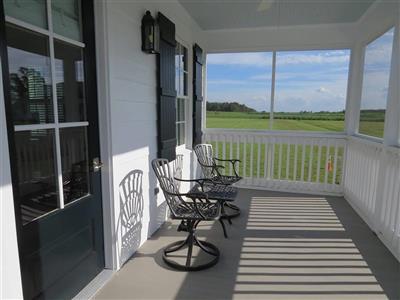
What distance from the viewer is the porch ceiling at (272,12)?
3.36 metres

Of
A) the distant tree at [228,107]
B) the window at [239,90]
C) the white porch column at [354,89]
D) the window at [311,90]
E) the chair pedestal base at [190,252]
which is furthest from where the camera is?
the distant tree at [228,107]

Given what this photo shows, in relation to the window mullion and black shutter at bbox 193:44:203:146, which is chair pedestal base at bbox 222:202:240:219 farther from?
the window mullion

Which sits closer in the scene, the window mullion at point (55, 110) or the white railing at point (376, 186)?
the window mullion at point (55, 110)

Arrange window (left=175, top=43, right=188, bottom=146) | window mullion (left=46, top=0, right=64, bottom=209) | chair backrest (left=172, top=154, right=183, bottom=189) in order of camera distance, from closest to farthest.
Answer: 1. window mullion (left=46, top=0, right=64, bottom=209)
2. chair backrest (left=172, top=154, right=183, bottom=189)
3. window (left=175, top=43, right=188, bottom=146)

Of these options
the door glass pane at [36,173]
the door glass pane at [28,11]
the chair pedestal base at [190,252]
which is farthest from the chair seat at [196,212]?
the door glass pane at [28,11]

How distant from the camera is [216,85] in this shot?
193 inches

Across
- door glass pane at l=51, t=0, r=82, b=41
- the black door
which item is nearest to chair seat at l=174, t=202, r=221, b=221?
the black door

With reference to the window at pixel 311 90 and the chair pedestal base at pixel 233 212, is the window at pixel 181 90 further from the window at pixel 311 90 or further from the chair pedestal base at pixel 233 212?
the window at pixel 311 90

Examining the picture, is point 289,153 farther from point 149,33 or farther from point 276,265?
point 149,33

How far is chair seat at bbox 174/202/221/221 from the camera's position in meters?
2.36

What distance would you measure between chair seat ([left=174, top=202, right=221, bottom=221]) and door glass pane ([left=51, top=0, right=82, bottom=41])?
1593 millimetres

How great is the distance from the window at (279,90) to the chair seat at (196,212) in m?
2.59

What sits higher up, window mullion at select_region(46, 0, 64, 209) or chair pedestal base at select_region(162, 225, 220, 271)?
window mullion at select_region(46, 0, 64, 209)

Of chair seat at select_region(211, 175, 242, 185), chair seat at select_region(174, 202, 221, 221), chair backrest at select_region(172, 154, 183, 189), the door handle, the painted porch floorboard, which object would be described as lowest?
the painted porch floorboard
